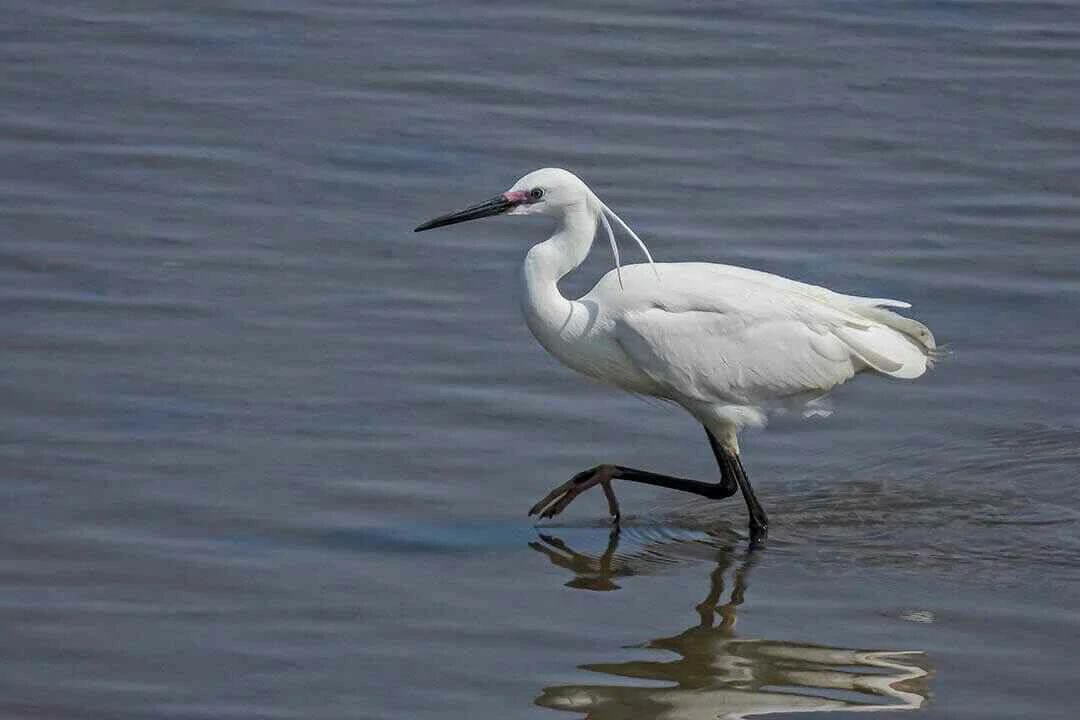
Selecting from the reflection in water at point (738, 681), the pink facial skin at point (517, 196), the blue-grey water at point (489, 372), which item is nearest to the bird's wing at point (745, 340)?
the blue-grey water at point (489, 372)

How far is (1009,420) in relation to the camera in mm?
8461

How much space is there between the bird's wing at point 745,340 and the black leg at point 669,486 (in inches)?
10.2

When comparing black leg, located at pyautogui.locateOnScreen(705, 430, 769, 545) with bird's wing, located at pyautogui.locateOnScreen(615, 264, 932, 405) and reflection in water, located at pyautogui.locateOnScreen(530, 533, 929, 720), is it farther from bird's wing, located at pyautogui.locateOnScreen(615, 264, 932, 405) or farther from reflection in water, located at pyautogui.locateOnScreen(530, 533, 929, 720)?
reflection in water, located at pyautogui.locateOnScreen(530, 533, 929, 720)

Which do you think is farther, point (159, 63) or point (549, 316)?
point (159, 63)

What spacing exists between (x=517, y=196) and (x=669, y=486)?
1.15 meters

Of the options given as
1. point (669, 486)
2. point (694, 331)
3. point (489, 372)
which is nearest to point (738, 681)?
point (669, 486)

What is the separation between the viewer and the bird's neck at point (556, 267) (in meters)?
7.76

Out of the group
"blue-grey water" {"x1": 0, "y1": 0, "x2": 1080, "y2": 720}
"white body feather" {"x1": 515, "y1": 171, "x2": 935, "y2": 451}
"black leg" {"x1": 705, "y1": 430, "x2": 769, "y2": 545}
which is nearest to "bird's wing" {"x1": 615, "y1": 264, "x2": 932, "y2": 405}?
"white body feather" {"x1": 515, "y1": 171, "x2": 935, "y2": 451}

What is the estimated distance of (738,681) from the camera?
6.34 metres

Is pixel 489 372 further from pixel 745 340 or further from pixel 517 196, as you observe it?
pixel 745 340

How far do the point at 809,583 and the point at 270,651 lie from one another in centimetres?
184

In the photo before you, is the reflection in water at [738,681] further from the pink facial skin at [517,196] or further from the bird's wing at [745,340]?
the pink facial skin at [517,196]

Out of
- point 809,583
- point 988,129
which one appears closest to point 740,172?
point 988,129

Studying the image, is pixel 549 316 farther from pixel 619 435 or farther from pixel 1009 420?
pixel 1009 420
